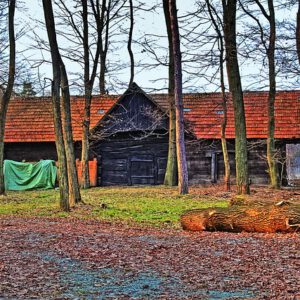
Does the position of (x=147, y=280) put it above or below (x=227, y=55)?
below

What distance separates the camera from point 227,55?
20.5 metres

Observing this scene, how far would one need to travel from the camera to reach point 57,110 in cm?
1664

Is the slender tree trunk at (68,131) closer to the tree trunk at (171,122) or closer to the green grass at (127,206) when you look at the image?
the green grass at (127,206)

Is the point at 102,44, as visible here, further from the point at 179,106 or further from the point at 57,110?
the point at 57,110

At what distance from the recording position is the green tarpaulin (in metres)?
29.6

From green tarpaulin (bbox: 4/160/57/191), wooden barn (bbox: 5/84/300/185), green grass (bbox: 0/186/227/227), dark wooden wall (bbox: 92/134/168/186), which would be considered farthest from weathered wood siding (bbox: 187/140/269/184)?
green tarpaulin (bbox: 4/160/57/191)

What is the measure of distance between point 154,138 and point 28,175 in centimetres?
759

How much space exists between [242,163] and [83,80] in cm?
1142

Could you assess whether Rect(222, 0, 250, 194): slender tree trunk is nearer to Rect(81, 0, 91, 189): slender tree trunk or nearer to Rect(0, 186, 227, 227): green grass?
Rect(0, 186, 227, 227): green grass

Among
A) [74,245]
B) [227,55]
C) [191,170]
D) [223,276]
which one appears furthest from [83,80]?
[223,276]

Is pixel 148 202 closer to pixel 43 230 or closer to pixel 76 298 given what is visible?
pixel 43 230

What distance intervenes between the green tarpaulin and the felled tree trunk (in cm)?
1866

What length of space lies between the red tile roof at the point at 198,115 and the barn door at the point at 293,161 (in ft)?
2.35

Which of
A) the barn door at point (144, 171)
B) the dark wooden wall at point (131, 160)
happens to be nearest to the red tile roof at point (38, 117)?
the dark wooden wall at point (131, 160)
